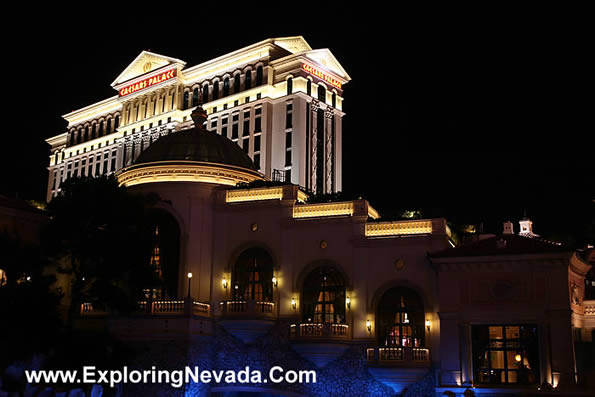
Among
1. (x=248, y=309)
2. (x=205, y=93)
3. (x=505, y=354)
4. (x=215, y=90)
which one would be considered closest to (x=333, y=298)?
(x=248, y=309)

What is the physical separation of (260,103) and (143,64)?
1797 centimetres

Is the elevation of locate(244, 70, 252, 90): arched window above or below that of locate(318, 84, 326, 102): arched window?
above

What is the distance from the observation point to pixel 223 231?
120 ft

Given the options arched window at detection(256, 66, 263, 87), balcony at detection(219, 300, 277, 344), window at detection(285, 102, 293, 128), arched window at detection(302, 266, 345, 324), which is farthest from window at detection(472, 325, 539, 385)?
arched window at detection(256, 66, 263, 87)

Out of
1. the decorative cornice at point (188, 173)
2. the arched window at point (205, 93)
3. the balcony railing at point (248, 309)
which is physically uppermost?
the arched window at point (205, 93)

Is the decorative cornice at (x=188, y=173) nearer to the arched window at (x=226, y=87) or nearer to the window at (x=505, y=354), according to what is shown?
the window at (x=505, y=354)

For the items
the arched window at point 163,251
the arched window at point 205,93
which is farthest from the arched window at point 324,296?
the arched window at point 205,93

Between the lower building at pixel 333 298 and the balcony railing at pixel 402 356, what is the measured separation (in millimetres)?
66

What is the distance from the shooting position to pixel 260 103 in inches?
2827

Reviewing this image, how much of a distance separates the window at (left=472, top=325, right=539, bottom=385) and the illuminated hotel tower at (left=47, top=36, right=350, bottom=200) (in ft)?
126

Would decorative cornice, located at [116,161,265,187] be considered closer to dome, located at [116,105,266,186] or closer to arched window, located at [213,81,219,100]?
dome, located at [116,105,266,186]

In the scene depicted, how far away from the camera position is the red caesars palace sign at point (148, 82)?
259 feet

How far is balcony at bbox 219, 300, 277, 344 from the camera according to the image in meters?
33.6

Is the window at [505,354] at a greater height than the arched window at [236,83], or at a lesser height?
lesser
